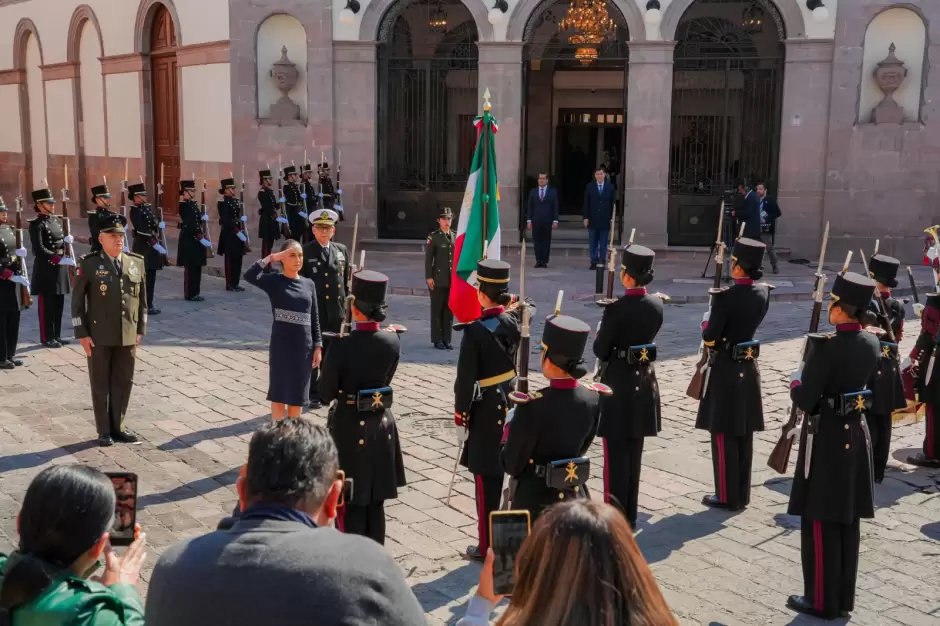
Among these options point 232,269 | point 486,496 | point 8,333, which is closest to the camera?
point 486,496

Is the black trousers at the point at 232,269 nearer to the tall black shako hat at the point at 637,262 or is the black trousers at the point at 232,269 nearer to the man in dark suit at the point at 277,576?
the tall black shako hat at the point at 637,262

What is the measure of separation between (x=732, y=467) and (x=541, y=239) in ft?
41.2

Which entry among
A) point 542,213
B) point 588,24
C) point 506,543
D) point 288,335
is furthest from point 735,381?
point 588,24

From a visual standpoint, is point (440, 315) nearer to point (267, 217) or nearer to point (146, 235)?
point (146, 235)

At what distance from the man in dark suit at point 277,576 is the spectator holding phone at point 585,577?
0.34 meters

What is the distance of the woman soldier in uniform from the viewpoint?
6371 mm

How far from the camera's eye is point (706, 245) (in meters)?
21.1

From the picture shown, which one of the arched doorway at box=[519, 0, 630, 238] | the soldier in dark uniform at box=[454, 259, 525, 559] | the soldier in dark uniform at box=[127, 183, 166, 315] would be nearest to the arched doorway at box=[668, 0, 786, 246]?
the arched doorway at box=[519, 0, 630, 238]

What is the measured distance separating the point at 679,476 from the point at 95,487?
239 inches

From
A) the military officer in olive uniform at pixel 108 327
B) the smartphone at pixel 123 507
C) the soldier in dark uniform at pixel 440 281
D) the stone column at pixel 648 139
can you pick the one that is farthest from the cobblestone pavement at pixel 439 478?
the stone column at pixel 648 139

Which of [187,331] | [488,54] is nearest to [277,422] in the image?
[187,331]

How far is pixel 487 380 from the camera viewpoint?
253 inches

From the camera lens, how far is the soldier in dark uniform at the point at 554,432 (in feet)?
16.7

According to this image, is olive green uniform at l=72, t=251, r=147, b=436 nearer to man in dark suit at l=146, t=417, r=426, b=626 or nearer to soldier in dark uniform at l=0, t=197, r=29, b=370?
soldier in dark uniform at l=0, t=197, r=29, b=370
